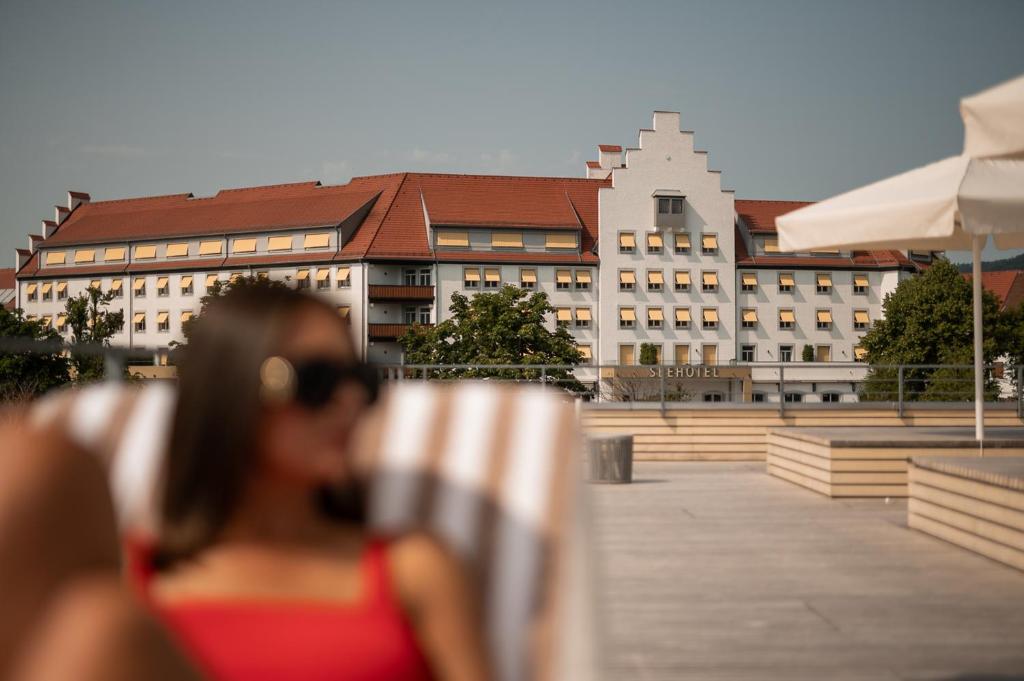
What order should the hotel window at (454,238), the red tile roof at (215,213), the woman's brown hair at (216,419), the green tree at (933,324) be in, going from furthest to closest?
the red tile roof at (215,213), the hotel window at (454,238), the green tree at (933,324), the woman's brown hair at (216,419)

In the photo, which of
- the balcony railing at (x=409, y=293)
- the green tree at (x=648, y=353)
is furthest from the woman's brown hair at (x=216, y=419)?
the green tree at (x=648, y=353)

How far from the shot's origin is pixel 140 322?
243 ft

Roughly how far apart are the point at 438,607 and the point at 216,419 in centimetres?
38

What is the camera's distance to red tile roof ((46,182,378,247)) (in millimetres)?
69688

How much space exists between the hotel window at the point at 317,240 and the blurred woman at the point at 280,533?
67624mm

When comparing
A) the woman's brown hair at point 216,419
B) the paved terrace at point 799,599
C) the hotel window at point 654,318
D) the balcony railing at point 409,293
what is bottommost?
the paved terrace at point 799,599

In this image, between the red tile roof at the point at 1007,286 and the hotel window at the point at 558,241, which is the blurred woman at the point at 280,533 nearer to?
the hotel window at the point at 558,241

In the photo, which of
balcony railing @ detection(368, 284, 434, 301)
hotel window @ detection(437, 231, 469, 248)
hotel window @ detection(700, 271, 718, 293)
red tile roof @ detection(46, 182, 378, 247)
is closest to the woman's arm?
balcony railing @ detection(368, 284, 434, 301)

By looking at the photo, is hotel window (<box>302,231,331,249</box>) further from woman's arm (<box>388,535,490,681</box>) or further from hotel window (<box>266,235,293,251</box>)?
woman's arm (<box>388,535,490,681</box>)

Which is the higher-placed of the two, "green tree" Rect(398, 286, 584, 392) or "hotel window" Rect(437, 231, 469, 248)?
"hotel window" Rect(437, 231, 469, 248)

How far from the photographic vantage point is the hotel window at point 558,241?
6700cm

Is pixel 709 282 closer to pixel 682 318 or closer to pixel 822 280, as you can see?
pixel 682 318

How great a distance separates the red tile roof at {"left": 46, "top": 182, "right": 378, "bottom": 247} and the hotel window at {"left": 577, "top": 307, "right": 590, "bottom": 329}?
1583 centimetres

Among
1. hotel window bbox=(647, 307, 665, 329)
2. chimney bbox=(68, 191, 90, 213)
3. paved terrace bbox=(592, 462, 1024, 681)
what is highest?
chimney bbox=(68, 191, 90, 213)
